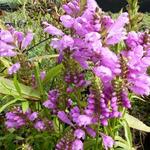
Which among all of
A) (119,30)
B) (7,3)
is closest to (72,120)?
(119,30)

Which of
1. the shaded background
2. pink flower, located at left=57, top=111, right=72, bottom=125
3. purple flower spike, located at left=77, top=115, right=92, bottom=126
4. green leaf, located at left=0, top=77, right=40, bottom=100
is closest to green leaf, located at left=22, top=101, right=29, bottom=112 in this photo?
green leaf, located at left=0, top=77, right=40, bottom=100

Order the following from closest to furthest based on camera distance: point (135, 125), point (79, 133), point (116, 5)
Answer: point (79, 133)
point (135, 125)
point (116, 5)

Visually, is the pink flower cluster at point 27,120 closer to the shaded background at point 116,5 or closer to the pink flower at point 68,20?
the pink flower at point 68,20

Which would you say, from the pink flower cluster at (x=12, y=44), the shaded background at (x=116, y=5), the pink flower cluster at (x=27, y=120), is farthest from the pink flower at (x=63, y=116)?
the shaded background at (x=116, y=5)

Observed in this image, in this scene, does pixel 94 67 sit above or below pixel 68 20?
below

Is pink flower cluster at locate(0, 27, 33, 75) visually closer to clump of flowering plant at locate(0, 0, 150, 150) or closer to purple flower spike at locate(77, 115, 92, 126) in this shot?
clump of flowering plant at locate(0, 0, 150, 150)

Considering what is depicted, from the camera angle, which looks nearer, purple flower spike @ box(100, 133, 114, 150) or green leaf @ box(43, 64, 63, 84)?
purple flower spike @ box(100, 133, 114, 150)

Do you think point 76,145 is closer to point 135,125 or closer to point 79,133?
point 79,133

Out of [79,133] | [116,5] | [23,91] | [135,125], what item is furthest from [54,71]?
[116,5]

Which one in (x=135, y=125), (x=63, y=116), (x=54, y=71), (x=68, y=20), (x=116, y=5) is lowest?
(x=116, y=5)
